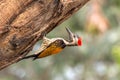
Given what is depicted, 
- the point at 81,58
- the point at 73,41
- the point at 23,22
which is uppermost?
the point at 23,22

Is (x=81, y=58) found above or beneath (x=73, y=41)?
beneath

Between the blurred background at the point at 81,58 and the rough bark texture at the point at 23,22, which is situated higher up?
the rough bark texture at the point at 23,22

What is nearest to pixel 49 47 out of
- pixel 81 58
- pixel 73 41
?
pixel 73 41

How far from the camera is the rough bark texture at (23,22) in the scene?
1786mm

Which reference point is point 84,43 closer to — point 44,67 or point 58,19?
point 44,67

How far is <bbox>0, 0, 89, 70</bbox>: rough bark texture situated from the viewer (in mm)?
1786

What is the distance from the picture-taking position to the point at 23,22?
1.81 metres

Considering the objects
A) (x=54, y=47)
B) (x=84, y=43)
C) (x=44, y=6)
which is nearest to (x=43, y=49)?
(x=54, y=47)

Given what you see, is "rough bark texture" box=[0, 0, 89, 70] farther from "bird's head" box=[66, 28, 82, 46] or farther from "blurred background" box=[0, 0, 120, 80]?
"blurred background" box=[0, 0, 120, 80]

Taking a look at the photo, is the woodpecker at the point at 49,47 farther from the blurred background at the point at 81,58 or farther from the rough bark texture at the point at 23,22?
the blurred background at the point at 81,58

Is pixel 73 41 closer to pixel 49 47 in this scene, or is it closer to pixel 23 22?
pixel 49 47

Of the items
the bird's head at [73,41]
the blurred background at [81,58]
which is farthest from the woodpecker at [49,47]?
the blurred background at [81,58]

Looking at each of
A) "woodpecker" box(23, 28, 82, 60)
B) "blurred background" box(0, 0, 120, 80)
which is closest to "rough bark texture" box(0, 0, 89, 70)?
"woodpecker" box(23, 28, 82, 60)

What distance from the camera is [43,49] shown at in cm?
190
